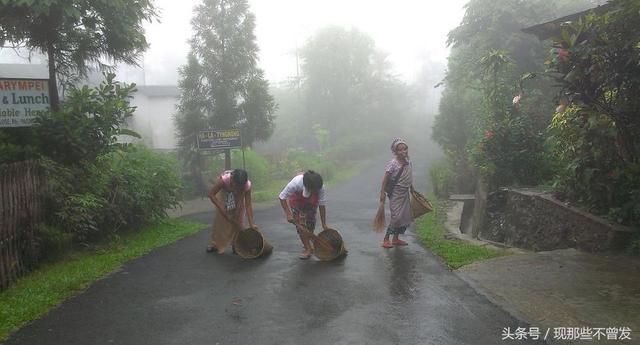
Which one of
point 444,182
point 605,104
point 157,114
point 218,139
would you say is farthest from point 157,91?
point 605,104

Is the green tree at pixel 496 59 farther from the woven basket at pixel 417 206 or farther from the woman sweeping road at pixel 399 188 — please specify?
the woman sweeping road at pixel 399 188

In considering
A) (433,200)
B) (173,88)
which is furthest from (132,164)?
(173,88)

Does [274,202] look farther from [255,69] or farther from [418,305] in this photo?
[418,305]

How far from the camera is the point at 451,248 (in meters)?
8.37

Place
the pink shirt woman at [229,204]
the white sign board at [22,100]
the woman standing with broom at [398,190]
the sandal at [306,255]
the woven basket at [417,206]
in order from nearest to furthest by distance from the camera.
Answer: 1. the sandal at [306,255]
2. the pink shirt woman at [229,204]
3. the white sign board at [22,100]
4. the woman standing with broom at [398,190]
5. the woven basket at [417,206]

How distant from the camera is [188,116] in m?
20.5

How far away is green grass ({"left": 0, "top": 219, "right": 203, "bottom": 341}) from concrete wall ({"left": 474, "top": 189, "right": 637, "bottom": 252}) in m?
6.42

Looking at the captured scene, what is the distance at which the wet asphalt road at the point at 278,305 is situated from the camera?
4582mm

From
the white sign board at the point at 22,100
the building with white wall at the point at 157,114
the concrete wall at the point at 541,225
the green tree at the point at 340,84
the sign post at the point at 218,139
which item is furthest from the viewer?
the green tree at the point at 340,84

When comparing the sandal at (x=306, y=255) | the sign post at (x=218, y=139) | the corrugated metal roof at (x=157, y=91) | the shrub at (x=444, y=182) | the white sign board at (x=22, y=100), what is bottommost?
the shrub at (x=444, y=182)

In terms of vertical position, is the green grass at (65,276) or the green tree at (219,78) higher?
the green tree at (219,78)

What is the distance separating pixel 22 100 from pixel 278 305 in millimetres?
5652

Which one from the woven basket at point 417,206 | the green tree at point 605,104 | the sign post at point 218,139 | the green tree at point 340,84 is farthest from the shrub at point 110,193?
the green tree at point 340,84

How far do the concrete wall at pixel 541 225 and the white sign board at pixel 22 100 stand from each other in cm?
Answer: 839
